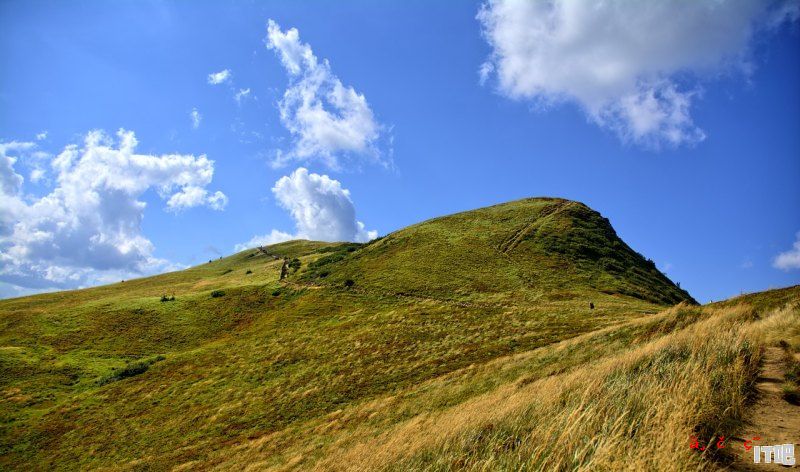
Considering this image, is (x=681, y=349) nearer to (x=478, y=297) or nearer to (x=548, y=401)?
(x=548, y=401)

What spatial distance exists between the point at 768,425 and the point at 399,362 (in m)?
33.3

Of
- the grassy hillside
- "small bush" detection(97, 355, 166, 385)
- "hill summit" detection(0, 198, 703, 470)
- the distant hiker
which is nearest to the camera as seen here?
the grassy hillside

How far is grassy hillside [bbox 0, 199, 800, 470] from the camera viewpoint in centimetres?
800

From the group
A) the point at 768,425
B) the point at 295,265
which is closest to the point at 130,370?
the point at 295,265

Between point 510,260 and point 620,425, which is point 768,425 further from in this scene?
point 510,260

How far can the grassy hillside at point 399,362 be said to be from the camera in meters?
8.00

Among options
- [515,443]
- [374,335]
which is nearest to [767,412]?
[515,443]

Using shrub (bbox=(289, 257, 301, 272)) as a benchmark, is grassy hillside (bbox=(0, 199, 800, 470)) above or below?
below

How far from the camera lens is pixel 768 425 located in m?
6.67

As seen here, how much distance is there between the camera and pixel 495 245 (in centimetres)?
7600

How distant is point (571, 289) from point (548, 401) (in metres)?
50.4

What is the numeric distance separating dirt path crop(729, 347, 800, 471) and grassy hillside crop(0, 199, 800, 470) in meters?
0.34

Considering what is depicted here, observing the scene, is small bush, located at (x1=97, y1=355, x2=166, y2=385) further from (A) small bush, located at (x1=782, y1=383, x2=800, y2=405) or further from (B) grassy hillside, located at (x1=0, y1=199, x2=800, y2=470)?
(A) small bush, located at (x1=782, y1=383, x2=800, y2=405)

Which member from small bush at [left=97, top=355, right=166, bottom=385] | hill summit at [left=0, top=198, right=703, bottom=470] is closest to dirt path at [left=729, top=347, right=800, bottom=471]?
hill summit at [left=0, top=198, right=703, bottom=470]
